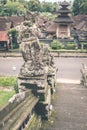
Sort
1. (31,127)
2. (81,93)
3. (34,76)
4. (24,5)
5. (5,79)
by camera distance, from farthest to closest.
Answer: (24,5) → (5,79) → (81,93) → (34,76) → (31,127)

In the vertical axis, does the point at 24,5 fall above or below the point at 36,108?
above

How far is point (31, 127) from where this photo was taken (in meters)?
10.5


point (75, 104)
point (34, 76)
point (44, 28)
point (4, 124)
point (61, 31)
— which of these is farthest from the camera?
point (44, 28)

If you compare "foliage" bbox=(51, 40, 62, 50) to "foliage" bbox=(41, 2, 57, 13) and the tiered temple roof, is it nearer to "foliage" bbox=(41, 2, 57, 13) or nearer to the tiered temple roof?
the tiered temple roof

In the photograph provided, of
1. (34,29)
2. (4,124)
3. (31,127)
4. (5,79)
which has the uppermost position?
(34,29)

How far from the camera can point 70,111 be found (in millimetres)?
13641

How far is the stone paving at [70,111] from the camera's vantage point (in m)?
12.0

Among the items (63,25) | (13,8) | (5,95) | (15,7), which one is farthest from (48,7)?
(5,95)

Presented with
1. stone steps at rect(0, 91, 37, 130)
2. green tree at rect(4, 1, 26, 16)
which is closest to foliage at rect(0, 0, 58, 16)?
green tree at rect(4, 1, 26, 16)

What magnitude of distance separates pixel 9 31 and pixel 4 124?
43655 mm

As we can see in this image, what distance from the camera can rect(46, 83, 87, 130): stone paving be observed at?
12.0 meters

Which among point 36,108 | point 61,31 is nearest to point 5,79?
point 36,108

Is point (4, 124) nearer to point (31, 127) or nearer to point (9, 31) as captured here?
point (31, 127)

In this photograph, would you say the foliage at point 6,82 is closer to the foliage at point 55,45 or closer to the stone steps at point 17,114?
the stone steps at point 17,114
